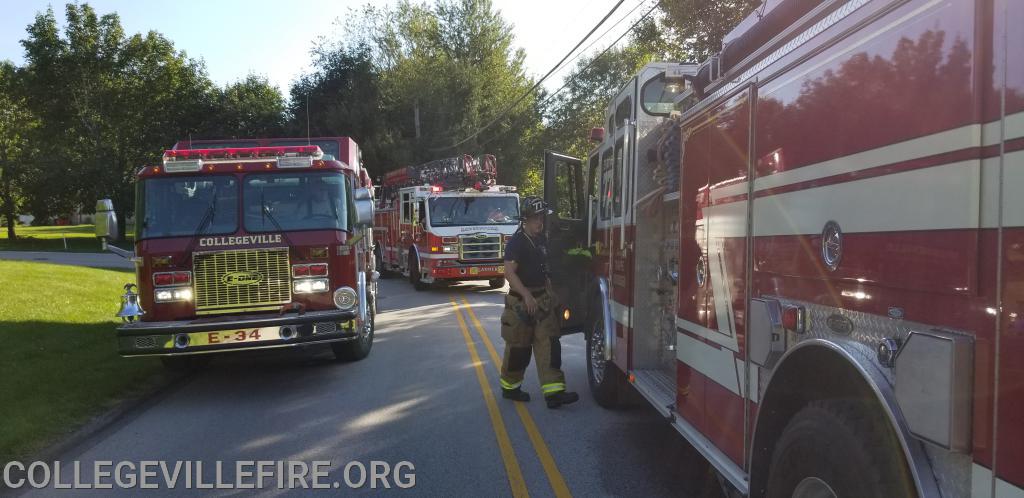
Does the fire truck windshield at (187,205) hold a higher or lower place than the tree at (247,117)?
lower

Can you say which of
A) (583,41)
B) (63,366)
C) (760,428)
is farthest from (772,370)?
(583,41)

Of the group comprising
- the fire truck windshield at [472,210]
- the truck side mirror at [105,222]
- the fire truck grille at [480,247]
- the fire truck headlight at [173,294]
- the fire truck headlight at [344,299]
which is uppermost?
the fire truck windshield at [472,210]

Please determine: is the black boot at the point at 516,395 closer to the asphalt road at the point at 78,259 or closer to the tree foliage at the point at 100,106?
the asphalt road at the point at 78,259

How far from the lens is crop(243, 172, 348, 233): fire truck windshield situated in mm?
7691

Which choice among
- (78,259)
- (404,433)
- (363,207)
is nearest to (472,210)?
(363,207)

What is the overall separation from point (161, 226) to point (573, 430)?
190 inches

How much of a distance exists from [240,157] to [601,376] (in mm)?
4614

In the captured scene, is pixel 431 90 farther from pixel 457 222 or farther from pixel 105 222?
pixel 105 222

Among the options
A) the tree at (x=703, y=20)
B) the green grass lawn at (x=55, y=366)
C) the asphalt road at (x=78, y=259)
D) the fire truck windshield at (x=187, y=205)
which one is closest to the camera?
the green grass lawn at (x=55, y=366)

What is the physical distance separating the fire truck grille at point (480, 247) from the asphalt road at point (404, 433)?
7799mm

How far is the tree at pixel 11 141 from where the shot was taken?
130 feet

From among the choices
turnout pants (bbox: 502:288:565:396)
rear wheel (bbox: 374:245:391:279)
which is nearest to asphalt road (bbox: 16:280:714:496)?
turnout pants (bbox: 502:288:565:396)

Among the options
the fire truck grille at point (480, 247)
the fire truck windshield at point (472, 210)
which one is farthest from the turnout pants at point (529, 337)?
the fire truck windshield at point (472, 210)

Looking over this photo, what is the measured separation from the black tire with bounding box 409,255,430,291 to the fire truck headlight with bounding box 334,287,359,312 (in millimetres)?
10280
